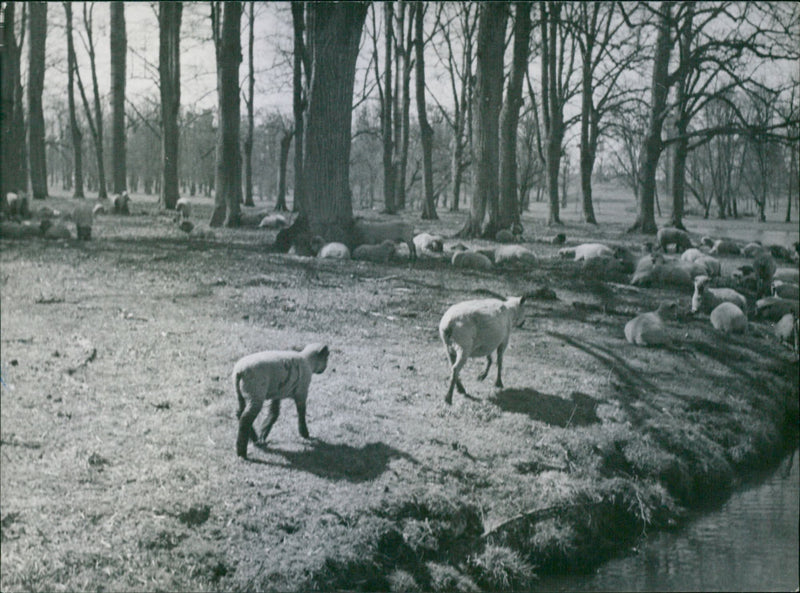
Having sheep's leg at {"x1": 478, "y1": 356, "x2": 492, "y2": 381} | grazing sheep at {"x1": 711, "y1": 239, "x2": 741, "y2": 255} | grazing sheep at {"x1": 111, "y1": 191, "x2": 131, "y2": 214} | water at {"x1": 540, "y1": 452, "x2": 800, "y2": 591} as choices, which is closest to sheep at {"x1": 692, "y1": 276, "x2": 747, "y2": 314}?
water at {"x1": 540, "y1": 452, "x2": 800, "y2": 591}

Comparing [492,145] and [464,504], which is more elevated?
[492,145]

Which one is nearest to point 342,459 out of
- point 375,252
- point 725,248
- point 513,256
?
point 375,252

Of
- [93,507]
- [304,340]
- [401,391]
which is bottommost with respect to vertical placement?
[93,507]

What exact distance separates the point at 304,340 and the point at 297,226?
3.98 ft

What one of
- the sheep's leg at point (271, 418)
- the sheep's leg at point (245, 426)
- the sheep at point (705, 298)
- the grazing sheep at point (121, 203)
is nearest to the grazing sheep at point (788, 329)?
the sheep at point (705, 298)

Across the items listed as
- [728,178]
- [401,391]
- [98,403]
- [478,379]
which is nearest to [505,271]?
[478,379]

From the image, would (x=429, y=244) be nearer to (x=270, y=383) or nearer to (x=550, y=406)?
(x=550, y=406)

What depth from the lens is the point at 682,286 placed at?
22.9ft

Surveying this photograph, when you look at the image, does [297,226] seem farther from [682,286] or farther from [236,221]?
[682,286]

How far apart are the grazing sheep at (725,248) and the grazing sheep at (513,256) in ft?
17.3

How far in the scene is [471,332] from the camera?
4305mm

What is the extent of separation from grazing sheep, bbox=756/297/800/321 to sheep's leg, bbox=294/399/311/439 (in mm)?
4857

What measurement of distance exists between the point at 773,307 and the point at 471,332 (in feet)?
13.2

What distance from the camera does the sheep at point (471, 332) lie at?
4.30 m
